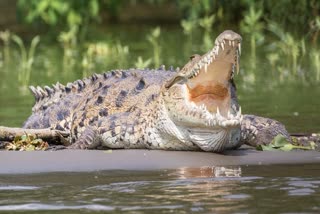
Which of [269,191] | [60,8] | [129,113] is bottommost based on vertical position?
[269,191]

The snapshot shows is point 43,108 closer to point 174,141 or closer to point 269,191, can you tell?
point 174,141

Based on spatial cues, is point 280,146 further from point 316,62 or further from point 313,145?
point 316,62

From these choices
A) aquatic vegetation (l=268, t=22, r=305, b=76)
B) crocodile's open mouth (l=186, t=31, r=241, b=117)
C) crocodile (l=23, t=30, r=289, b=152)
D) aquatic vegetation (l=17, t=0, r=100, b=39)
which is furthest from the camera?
aquatic vegetation (l=17, t=0, r=100, b=39)

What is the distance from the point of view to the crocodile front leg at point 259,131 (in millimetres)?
10492

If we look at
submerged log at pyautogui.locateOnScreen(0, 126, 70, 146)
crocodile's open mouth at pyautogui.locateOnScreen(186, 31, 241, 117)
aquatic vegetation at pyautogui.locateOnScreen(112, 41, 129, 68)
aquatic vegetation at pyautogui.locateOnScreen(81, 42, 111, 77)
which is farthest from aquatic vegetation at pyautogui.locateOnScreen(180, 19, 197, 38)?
crocodile's open mouth at pyautogui.locateOnScreen(186, 31, 241, 117)

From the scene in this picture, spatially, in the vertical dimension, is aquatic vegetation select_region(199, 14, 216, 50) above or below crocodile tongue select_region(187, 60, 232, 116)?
above

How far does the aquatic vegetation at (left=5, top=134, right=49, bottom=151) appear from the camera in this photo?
10.4 metres

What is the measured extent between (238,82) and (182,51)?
569 cm

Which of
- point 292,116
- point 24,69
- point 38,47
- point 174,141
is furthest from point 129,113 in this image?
point 38,47

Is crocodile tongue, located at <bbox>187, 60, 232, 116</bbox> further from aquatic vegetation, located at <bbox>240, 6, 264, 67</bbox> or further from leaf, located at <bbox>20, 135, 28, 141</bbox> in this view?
aquatic vegetation, located at <bbox>240, 6, 264, 67</bbox>

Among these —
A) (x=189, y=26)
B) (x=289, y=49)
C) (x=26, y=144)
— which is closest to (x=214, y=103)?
(x=26, y=144)

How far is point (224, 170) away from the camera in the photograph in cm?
930

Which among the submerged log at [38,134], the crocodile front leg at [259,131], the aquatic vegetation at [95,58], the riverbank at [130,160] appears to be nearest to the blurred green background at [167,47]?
the aquatic vegetation at [95,58]

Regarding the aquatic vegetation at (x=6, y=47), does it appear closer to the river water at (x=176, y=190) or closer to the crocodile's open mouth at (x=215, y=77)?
the river water at (x=176, y=190)
